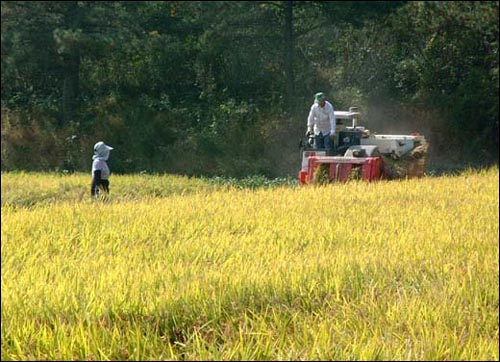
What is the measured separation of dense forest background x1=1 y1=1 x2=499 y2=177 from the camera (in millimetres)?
16062

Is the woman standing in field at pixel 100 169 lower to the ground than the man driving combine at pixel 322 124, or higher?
lower

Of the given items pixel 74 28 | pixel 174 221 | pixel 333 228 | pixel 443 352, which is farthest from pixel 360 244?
pixel 74 28

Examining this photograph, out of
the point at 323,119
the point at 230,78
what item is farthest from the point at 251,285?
the point at 230,78

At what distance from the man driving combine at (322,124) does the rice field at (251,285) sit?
12.3 feet

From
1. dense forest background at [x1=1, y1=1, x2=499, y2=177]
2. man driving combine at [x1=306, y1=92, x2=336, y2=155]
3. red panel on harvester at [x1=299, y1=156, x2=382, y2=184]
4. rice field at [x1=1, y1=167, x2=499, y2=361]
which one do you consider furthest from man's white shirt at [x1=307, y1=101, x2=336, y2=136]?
dense forest background at [x1=1, y1=1, x2=499, y2=177]

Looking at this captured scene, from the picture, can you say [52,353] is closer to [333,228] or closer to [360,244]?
[360,244]

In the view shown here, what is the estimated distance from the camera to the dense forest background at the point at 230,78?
1606 centimetres

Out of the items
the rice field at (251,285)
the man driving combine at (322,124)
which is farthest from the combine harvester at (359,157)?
the rice field at (251,285)

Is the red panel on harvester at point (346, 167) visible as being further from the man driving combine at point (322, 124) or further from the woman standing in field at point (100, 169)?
the woman standing in field at point (100, 169)

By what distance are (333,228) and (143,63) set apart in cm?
1206

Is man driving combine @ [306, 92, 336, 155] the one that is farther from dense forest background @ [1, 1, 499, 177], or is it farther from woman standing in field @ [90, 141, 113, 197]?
dense forest background @ [1, 1, 499, 177]

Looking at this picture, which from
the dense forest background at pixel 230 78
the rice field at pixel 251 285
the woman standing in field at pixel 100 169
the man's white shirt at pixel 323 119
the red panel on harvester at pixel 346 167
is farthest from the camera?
the dense forest background at pixel 230 78

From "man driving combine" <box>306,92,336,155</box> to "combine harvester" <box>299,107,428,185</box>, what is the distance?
0.10 m

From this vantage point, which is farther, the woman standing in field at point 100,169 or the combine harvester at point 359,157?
the combine harvester at point 359,157
